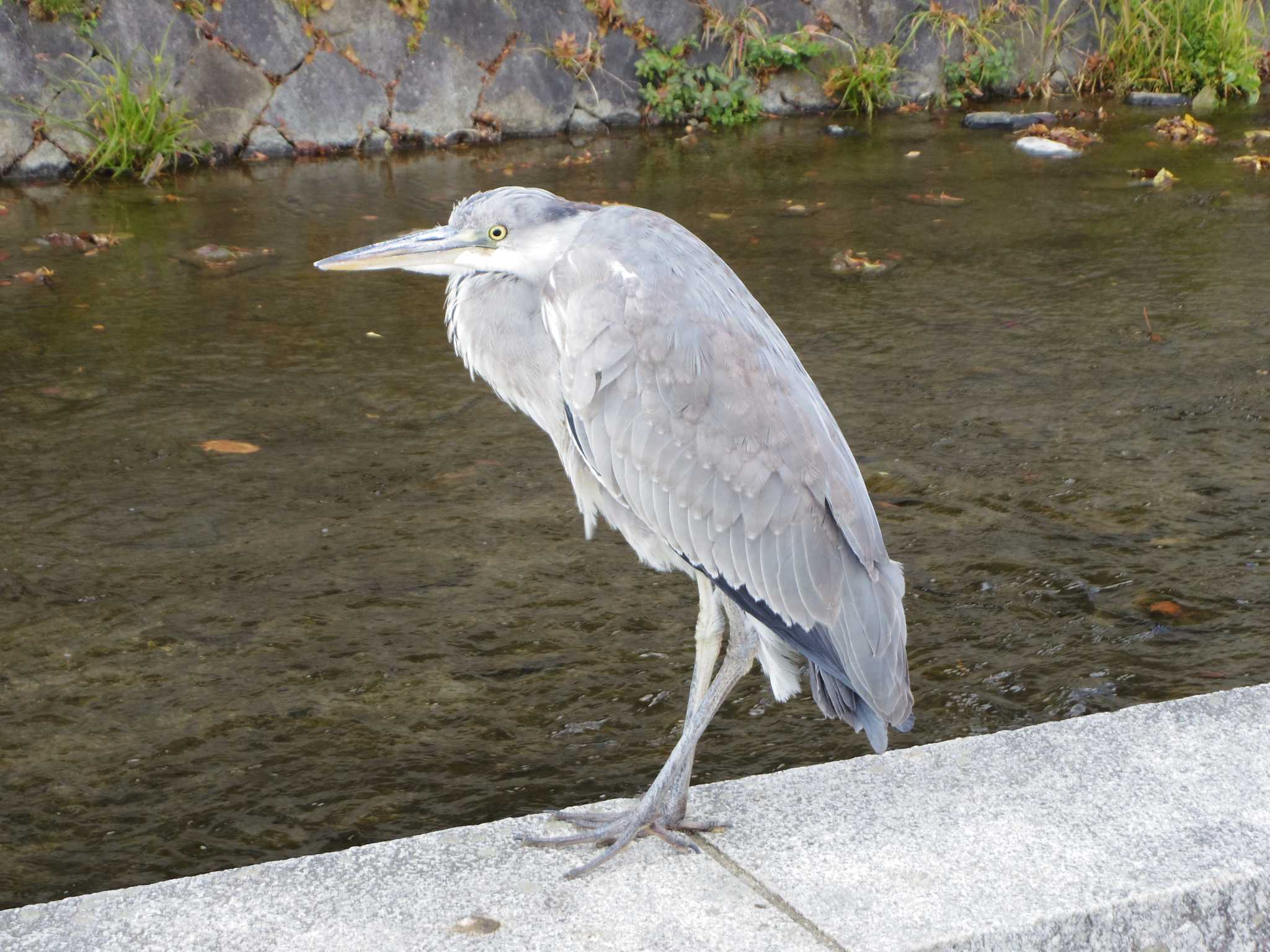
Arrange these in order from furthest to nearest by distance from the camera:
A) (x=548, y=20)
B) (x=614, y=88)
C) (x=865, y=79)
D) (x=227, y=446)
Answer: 1. (x=865, y=79)
2. (x=614, y=88)
3. (x=548, y=20)
4. (x=227, y=446)

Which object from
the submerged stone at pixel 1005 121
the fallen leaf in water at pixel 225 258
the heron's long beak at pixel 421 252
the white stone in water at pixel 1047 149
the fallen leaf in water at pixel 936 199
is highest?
the heron's long beak at pixel 421 252

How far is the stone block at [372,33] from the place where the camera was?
902 cm

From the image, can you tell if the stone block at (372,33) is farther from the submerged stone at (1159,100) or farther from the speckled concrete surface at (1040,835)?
the speckled concrete surface at (1040,835)

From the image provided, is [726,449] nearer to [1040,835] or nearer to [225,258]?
[1040,835]

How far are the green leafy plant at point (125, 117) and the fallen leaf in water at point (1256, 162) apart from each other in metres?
6.29

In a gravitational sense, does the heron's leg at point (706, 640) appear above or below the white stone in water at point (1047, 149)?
below

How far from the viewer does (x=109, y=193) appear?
783cm

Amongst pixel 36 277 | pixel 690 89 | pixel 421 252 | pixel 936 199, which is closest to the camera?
pixel 421 252

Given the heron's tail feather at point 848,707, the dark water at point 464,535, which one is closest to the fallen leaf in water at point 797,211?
the dark water at point 464,535

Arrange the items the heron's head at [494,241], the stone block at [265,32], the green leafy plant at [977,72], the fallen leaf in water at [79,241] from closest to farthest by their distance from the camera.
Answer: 1. the heron's head at [494,241]
2. the fallen leaf in water at [79,241]
3. the stone block at [265,32]
4. the green leafy plant at [977,72]

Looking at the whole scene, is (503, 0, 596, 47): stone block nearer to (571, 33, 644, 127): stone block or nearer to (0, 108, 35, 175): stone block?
(571, 33, 644, 127): stone block

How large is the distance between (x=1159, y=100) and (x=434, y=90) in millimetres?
5381

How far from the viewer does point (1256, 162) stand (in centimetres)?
828

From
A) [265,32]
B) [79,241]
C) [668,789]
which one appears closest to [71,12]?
[265,32]
